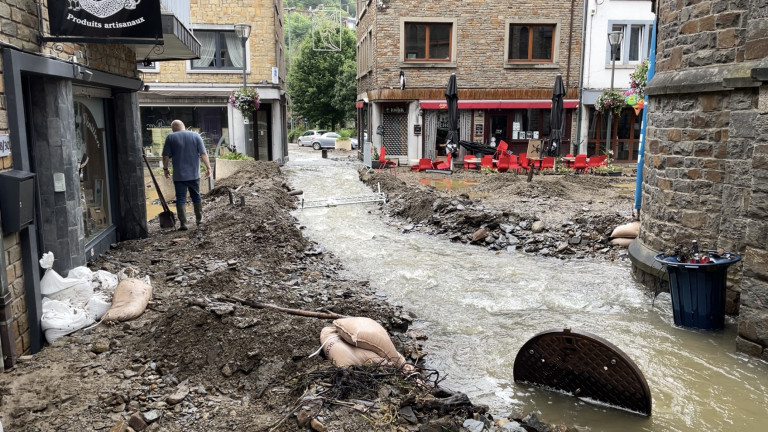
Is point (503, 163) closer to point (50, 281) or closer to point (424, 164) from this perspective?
point (424, 164)

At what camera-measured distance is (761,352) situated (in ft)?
20.3

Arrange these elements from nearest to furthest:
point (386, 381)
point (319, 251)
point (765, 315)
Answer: point (386, 381)
point (765, 315)
point (319, 251)

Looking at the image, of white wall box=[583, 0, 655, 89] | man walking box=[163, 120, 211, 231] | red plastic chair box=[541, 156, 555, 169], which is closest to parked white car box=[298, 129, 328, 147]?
white wall box=[583, 0, 655, 89]

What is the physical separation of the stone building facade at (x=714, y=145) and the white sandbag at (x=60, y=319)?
6.73 m

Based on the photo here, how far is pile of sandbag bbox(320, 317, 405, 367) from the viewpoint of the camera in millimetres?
5227

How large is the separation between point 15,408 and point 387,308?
13.2 feet

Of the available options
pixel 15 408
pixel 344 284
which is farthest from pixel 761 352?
pixel 15 408

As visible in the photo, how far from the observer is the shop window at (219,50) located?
81.9 ft

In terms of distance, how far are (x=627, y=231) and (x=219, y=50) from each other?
19.4 m

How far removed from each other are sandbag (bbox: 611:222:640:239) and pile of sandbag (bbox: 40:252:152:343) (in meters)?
8.14

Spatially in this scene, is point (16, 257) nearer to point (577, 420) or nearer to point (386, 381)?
point (386, 381)

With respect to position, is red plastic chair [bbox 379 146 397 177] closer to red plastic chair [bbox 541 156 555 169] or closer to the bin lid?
red plastic chair [bbox 541 156 555 169]

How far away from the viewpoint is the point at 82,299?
6.29 metres

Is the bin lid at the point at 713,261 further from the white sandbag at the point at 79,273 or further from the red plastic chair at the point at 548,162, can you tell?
the red plastic chair at the point at 548,162
